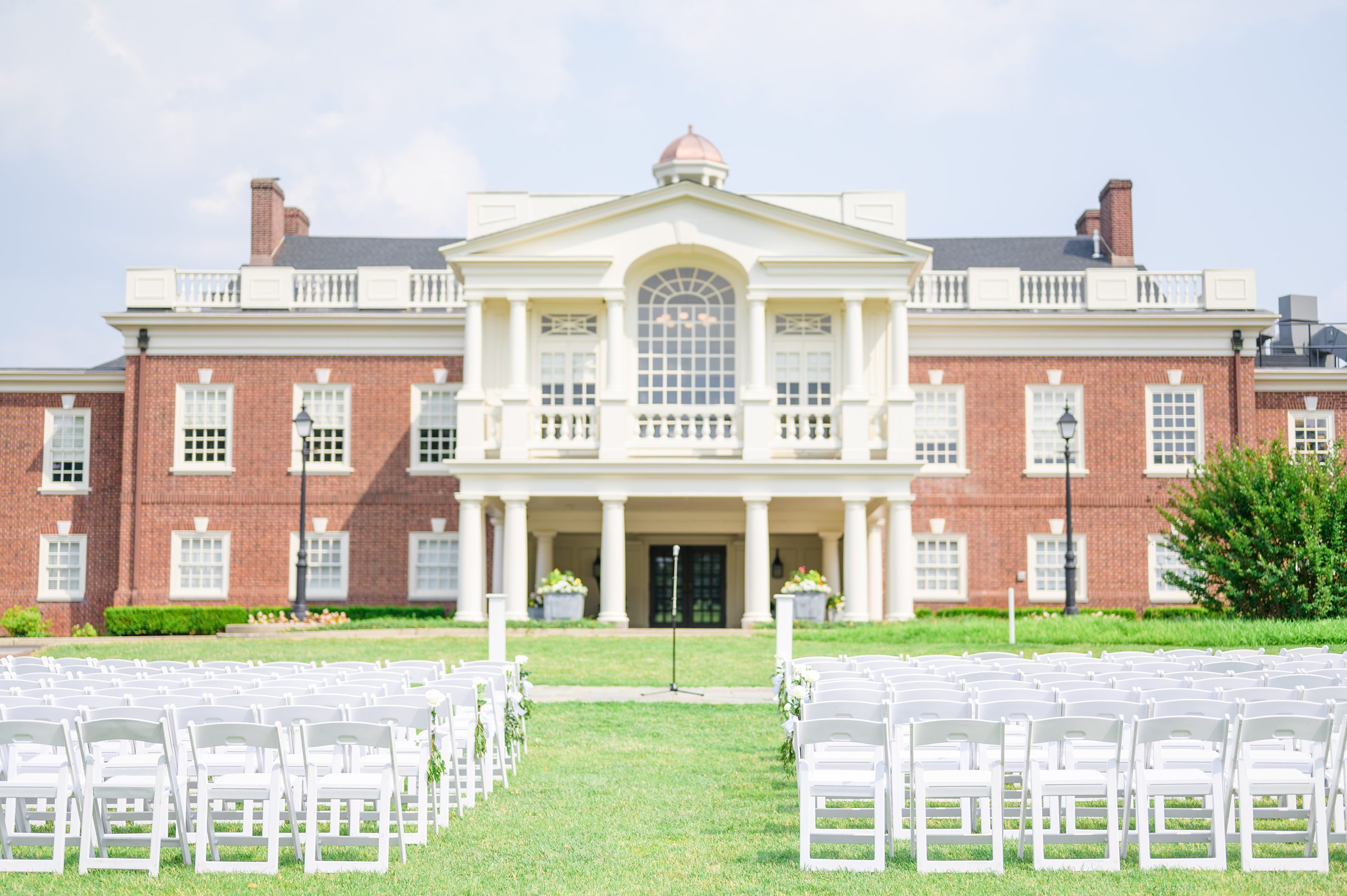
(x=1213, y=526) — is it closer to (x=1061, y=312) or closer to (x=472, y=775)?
(x=1061, y=312)

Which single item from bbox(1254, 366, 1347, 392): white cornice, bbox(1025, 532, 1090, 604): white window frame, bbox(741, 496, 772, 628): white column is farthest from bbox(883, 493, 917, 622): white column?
bbox(1254, 366, 1347, 392): white cornice

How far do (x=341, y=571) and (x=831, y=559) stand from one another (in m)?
12.6

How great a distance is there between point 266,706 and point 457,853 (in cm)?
183

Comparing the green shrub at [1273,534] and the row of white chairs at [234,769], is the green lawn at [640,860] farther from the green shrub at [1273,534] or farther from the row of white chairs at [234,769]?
the green shrub at [1273,534]

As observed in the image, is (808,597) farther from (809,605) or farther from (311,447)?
(311,447)

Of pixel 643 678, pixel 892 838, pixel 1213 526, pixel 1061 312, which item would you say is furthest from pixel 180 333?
pixel 892 838

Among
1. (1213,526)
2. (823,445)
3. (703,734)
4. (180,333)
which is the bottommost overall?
(703,734)

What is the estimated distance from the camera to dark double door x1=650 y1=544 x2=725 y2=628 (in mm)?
36375

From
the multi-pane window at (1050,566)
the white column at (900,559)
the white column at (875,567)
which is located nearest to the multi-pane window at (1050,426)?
the multi-pane window at (1050,566)

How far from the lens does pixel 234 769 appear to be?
999 centimetres

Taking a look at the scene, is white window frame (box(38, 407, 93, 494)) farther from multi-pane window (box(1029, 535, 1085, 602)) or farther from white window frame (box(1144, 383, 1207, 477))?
white window frame (box(1144, 383, 1207, 477))

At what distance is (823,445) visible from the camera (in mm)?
31234

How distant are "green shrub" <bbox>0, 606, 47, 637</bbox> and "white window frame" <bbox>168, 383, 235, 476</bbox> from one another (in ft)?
16.0

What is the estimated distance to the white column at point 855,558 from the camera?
30.3 metres
